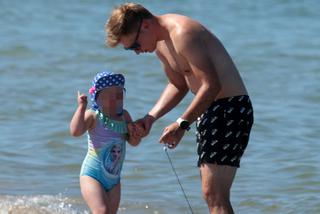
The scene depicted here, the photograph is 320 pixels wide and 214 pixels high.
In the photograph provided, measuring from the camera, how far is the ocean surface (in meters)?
7.89

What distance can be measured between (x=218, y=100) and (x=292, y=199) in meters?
2.64

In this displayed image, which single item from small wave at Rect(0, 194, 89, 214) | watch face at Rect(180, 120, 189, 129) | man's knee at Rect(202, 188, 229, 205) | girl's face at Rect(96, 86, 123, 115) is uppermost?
watch face at Rect(180, 120, 189, 129)

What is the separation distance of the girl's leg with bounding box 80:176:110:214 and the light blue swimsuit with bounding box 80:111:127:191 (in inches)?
1.4

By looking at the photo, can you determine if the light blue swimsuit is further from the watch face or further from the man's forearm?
the watch face

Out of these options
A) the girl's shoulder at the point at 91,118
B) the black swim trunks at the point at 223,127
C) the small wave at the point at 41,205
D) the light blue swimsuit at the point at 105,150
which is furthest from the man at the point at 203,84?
the small wave at the point at 41,205

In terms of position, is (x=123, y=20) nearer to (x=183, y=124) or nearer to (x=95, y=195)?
(x=183, y=124)

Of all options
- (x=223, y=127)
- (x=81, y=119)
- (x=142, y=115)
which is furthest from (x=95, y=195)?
(x=142, y=115)

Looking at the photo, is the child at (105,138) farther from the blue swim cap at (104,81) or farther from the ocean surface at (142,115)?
the ocean surface at (142,115)

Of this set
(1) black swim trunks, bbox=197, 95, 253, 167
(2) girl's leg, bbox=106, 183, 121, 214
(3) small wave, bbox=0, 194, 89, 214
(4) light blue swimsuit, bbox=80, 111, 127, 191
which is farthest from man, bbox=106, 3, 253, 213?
(3) small wave, bbox=0, 194, 89, 214

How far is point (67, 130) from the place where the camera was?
10062 millimetres

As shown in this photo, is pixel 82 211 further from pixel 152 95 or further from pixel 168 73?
pixel 152 95

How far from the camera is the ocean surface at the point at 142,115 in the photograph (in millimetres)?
7891

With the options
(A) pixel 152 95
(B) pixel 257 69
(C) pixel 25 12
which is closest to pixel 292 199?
(A) pixel 152 95

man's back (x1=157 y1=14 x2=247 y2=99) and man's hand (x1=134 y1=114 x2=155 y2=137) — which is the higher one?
man's back (x1=157 y1=14 x2=247 y2=99)
